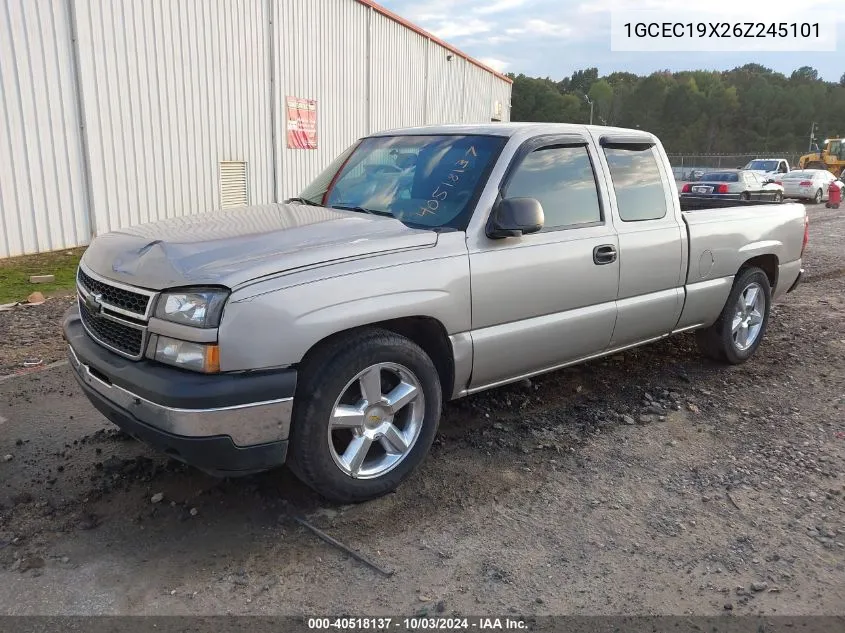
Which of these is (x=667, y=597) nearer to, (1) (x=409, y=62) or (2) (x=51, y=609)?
(2) (x=51, y=609)

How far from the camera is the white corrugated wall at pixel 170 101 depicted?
10258 millimetres

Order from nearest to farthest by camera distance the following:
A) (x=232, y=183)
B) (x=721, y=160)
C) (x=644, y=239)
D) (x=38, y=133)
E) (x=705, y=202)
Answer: (x=644, y=239)
(x=705, y=202)
(x=38, y=133)
(x=232, y=183)
(x=721, y=160)

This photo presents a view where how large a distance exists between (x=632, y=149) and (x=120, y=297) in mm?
3395

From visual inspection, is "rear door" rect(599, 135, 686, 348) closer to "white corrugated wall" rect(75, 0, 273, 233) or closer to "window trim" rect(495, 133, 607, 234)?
"window trim" rect(495, 133, 607, 234)

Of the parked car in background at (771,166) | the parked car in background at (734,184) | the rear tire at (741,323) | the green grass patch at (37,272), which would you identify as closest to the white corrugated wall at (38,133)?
the green grass patch at (37,272)

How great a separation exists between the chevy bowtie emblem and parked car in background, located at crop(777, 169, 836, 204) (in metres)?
28.0

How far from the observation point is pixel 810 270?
1055 cm

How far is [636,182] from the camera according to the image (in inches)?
182

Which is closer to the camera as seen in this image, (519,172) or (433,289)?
(433,289)

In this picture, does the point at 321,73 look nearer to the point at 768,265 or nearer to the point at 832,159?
the point at 768,265

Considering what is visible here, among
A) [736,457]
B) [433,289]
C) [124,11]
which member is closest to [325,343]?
[433,289]

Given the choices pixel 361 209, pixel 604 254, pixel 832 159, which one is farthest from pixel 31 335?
pixel 832 159

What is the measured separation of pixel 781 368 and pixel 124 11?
10.2 metres

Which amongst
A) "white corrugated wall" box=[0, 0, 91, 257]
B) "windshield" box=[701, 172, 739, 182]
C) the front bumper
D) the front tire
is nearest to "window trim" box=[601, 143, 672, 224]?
the front tire
